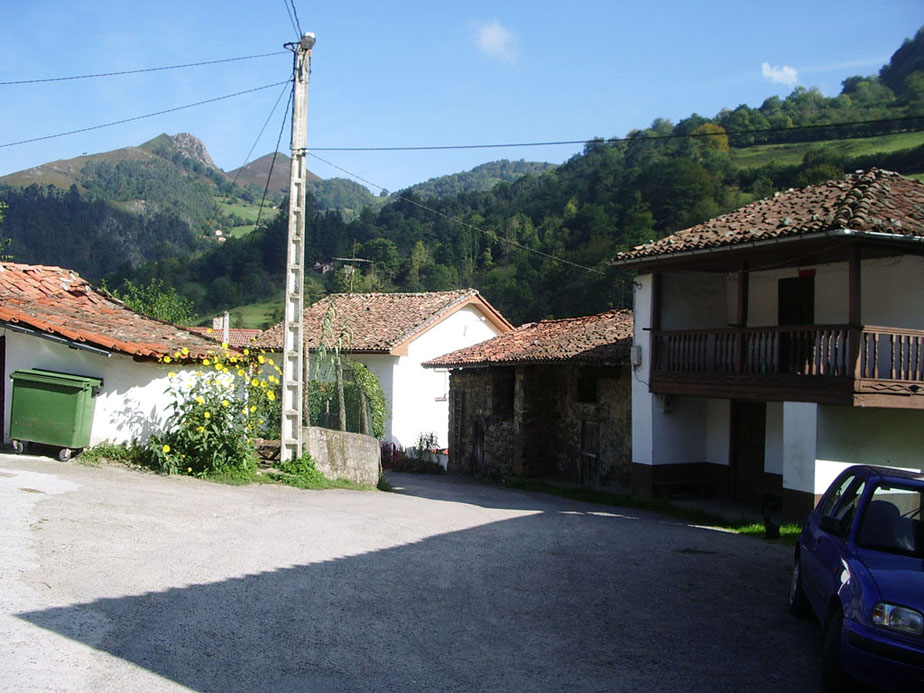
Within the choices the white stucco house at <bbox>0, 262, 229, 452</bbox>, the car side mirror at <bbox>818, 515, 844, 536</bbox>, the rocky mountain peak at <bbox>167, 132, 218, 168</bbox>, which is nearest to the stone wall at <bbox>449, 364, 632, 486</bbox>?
the white stucco house at <bbox>0, 262, 229, 452</bbox>

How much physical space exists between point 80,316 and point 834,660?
48.4 ft

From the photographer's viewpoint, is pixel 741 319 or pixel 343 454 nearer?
pixel 741 319

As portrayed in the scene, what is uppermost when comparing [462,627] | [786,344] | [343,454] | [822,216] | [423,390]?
[822,216]

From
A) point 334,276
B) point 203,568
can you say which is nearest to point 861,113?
point 334,276

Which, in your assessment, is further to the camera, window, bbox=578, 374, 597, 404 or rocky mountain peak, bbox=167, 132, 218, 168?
rocky mountain peak, bbox=167, 132, 218, 168

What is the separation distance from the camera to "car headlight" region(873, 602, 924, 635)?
4992 millimetres

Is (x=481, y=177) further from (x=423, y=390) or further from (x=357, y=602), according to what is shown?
(x=357, y=602)

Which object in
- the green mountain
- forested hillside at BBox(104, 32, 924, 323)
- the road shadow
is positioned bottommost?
the road shadow

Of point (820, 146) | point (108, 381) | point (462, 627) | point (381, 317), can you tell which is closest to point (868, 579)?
point (462, 627)

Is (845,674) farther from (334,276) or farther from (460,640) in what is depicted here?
(334,276)

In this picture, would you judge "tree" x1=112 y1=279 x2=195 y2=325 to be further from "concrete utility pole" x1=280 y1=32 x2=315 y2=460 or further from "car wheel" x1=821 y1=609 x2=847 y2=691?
"car wheel" x1=821 y1=609 x2=847 y2=691

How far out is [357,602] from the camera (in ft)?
23.5

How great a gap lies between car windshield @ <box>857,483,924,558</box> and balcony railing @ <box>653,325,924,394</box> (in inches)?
284

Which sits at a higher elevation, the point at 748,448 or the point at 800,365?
the point at 800,365
